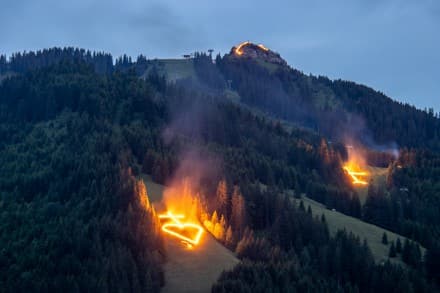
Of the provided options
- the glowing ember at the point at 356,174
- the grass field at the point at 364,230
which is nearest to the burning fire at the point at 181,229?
the grass field at the point at 364,230

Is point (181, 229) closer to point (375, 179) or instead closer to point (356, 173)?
point (375, 179)

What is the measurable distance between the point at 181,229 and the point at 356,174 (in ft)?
334

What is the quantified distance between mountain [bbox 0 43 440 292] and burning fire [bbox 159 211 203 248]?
2.78 m

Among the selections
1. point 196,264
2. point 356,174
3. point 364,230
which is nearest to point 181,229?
point 196,264

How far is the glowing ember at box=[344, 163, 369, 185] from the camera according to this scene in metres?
184

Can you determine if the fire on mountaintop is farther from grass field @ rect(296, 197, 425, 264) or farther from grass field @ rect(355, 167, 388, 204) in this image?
grass field @ rect(296, 197, 425, 264)

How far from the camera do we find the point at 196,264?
89188mm

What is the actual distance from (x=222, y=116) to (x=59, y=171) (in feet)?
242

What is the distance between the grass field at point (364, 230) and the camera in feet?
370

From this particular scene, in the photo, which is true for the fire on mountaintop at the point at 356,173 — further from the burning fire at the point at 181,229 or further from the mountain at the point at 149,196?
the burning fire at the point at 181,229

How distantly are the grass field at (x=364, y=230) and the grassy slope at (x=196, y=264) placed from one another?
32008 millimetres

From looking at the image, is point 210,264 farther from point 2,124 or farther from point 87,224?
point 2,124

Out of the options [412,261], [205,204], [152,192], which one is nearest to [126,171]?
[152,192]

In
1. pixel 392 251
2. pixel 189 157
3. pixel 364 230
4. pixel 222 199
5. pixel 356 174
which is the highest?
pixel 189 157
